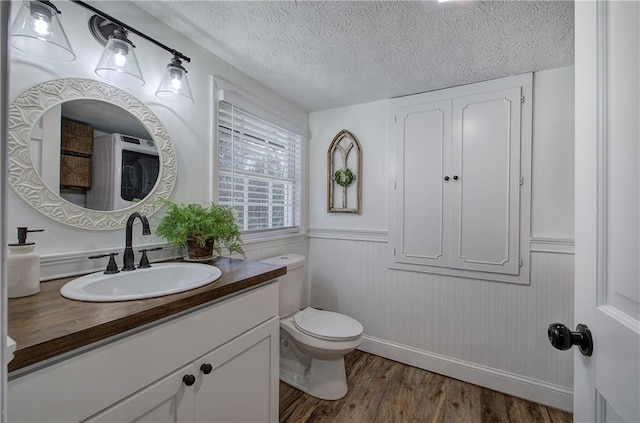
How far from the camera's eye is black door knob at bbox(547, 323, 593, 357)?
58 centimetres

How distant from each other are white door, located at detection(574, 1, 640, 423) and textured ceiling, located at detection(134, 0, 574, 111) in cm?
89

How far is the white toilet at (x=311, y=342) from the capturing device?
5.73 ft

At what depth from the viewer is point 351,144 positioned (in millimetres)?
2473

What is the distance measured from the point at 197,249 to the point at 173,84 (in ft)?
2.71

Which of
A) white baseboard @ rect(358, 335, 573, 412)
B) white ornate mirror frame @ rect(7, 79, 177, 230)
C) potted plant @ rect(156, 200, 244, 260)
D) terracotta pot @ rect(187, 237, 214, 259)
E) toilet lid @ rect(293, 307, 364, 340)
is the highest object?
white ornate mirror frame @ rect(7, 79, 177, 230)

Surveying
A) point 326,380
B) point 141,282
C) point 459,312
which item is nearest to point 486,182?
point 459,312

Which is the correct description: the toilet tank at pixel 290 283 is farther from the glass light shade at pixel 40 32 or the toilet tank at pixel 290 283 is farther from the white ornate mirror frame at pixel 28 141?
the glass light shade at pixel 40 32

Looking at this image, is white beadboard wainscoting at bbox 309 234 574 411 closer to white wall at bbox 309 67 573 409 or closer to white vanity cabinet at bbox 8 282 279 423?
white wall at bbox 309 67 573 409

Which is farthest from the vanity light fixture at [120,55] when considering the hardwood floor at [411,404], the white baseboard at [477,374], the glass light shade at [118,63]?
the white baseboard at [477,374]

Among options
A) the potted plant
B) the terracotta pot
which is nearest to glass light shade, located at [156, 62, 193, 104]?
the potted plant

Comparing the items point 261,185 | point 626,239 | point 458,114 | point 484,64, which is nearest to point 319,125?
point 261,185

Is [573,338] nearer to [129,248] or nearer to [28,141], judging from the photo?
[129,248]

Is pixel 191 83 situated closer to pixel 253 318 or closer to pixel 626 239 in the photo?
pixel 253 318

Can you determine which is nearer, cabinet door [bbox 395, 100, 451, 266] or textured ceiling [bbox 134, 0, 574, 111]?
textured ceiling [bbox 134, 0, 574, 111]
